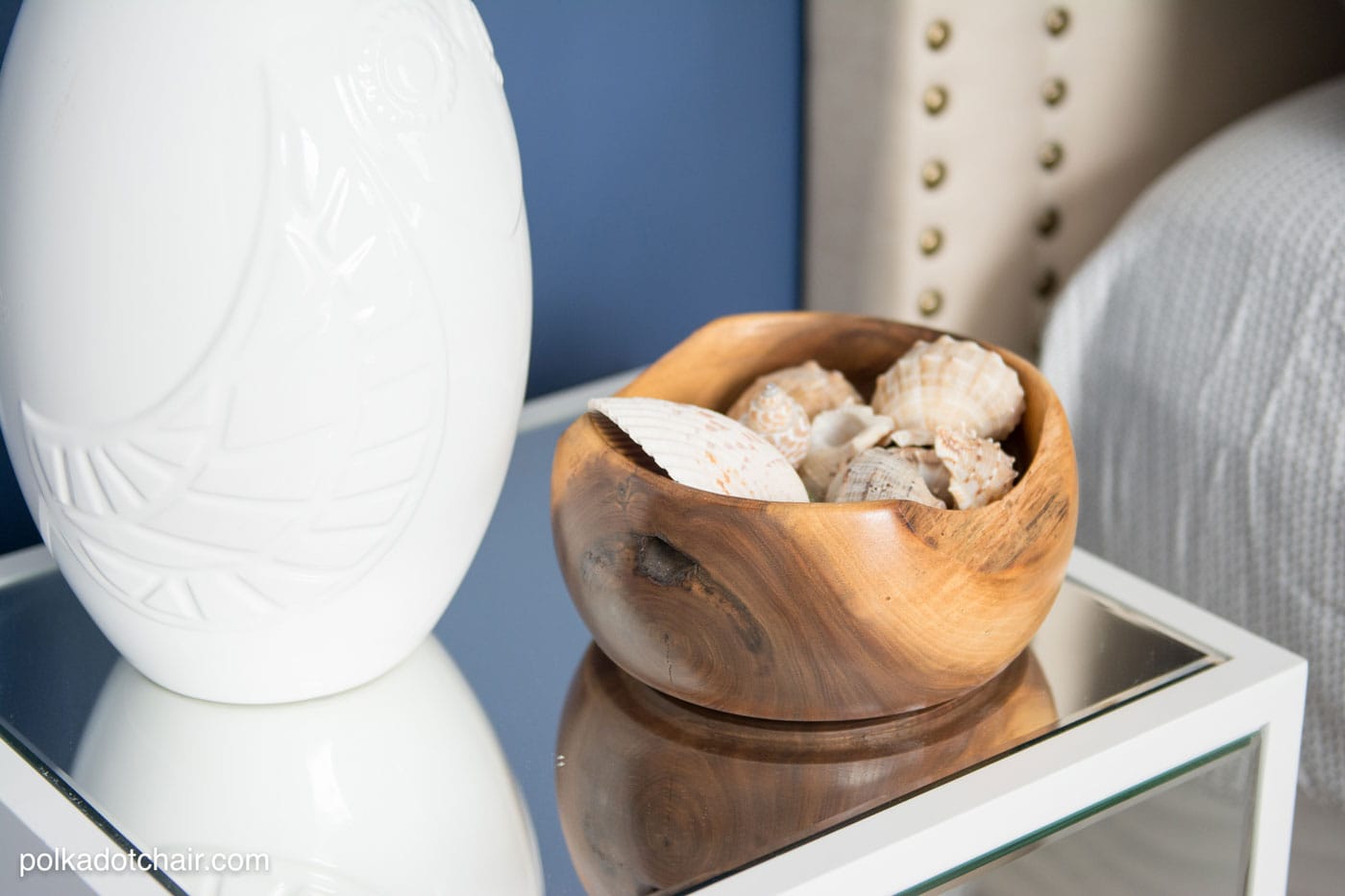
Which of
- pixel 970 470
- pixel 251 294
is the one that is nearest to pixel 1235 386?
pixel 970 470

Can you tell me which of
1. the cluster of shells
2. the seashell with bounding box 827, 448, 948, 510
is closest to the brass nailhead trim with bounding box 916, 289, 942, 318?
the cluster of shells

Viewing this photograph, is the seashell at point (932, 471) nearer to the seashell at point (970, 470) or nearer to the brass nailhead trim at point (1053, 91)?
the seashell at point (970, 470)

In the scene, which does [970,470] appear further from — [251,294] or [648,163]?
[648,163]

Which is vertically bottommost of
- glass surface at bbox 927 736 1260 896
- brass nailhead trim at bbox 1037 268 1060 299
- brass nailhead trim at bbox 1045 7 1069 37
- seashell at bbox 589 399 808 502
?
glass surface at bbox 927 736 1260 896

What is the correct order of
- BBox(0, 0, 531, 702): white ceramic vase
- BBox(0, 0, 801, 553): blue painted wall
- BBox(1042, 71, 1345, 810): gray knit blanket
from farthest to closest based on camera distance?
BBox(0, 0, 801, 553): blue painted wall, BBox(1042, 71, 1345, 810): gray knit blanket, BBox(0, 0, 531, 702): white ceramic vase

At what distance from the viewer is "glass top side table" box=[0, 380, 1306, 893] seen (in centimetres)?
46

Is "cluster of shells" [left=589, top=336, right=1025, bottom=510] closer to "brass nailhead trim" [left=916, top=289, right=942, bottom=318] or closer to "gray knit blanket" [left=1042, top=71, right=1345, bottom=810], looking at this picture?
"gray knit blanket" [left=1042, top=71, right=1345, bottom=810]

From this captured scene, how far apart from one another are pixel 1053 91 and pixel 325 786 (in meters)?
0.73

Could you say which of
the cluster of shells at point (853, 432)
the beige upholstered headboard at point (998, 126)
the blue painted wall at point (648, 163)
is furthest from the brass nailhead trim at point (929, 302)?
the cluster of shells at point (853, 432)

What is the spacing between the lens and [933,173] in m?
0.95

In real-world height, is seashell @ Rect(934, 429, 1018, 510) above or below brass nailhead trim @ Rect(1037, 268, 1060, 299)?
above

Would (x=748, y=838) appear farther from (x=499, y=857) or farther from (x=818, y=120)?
(x=818, y=120)

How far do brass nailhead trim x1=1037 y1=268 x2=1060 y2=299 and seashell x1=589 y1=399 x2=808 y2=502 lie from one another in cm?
58

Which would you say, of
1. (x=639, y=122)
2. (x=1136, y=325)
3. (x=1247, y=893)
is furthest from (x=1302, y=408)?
(x=639, y=122)
